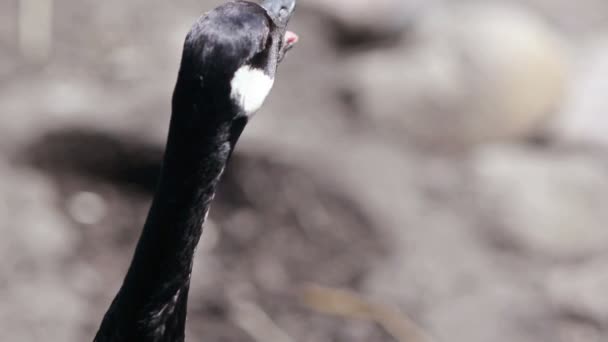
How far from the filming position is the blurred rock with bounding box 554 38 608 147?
521 centimetres

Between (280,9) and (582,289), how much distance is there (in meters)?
2.55

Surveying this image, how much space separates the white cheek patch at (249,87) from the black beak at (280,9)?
0.68 feet

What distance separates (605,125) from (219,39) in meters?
3.76

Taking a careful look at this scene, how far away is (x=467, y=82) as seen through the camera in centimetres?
496

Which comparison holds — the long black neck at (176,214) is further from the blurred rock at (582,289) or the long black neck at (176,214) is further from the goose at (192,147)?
the blurred rock at (582,289)

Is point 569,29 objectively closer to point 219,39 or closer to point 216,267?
point 216,267

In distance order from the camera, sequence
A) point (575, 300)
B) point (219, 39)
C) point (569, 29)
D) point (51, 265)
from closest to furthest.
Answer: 1. point (219, 39)
2. point (51, 265)
3. point (575, 300)
4. point (569, 29)

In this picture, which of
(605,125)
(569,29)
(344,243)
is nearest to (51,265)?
(344,243)

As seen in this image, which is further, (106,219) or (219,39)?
(106,219)

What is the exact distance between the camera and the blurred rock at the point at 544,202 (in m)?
4.50

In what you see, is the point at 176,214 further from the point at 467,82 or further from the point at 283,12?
the point at 467,82

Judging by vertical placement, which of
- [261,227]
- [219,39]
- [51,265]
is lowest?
[219,39]

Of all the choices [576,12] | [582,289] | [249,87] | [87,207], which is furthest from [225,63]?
[576,12]

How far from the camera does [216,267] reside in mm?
4176
